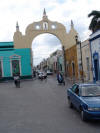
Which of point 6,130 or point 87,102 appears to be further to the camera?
point 87,102

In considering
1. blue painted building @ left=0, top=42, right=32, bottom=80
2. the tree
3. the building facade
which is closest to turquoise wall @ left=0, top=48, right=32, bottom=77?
blue painted building @ left=0, top=42, right=32, bottom=80

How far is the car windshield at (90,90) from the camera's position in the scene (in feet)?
28.0

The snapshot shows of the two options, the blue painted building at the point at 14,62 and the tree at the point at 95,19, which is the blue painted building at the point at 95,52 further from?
the blue painted building at the point at 14,62

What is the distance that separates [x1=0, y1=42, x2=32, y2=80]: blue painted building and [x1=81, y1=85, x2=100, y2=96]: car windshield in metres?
34.0

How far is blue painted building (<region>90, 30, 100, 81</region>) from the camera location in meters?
22.4

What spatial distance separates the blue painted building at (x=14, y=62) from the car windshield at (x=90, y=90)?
33971mm

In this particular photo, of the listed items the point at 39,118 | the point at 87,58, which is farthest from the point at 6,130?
the point at 87,58

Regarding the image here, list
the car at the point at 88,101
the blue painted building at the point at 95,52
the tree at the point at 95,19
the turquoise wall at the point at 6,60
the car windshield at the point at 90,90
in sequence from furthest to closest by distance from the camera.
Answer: the turquoise wall at the point at 6,60 → the tree at the point at 95,19 → the blue painted building at the point at 95,52 → the car windshield at the point at 90,90 → the car at the point at 88,101

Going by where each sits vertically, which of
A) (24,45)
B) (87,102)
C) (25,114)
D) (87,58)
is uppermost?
(24,45)

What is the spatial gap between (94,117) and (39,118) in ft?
7.62

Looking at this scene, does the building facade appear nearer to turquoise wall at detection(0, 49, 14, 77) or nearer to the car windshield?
the car windshield

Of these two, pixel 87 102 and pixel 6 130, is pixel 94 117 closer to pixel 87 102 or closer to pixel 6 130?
pixel 87 102

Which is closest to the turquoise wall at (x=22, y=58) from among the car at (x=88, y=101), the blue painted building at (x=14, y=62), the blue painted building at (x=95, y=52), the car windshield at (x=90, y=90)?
the blue painted building at (x=14, y=62)

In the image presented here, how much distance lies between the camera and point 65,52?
4338cm
